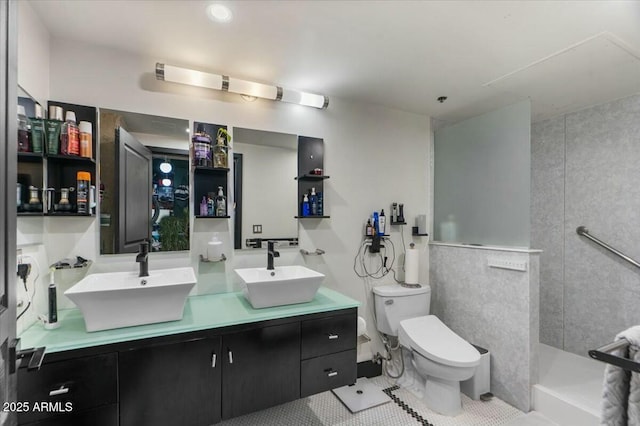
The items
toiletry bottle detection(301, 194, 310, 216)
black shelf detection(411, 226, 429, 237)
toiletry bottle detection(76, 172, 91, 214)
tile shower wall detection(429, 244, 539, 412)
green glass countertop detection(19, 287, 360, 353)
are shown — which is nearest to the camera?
green glass countertop detection(19, 287, 360, 353)

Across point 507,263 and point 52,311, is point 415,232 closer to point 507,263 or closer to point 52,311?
point 507,263

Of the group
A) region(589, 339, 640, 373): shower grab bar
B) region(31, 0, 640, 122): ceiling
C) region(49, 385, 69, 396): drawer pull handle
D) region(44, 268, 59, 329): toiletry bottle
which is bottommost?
region(49, 385, 69, 396): drawer pull handle

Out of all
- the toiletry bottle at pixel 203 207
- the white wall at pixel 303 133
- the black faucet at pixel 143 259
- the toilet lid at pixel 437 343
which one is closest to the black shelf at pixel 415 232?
the white wall at pixel 303 133

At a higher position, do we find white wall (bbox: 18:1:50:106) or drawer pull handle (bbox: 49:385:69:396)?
white wall (bbox: 18:1:50:106)

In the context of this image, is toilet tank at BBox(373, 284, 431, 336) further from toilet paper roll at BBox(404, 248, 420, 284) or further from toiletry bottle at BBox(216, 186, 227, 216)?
toiletry bottle at BBox(216, 186, 227, 216)

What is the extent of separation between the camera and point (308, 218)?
7.45 ft

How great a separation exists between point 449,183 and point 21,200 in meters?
2.88

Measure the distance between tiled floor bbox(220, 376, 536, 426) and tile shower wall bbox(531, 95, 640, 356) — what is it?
1.19 meters

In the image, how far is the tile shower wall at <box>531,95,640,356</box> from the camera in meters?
2.34

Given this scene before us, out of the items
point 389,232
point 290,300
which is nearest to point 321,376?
point 290,300

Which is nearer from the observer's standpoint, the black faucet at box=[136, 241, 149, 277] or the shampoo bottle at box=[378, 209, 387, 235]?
the black faucet at box=[136, 241, 149, 277]

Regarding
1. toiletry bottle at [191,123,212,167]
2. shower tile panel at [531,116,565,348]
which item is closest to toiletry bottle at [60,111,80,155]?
toiletry bottle at [191,123,212,167]

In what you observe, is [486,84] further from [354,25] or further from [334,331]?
[334,331]

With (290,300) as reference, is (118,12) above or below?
above
